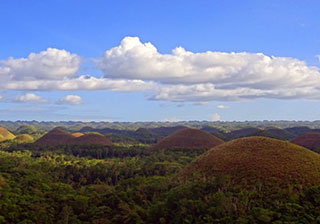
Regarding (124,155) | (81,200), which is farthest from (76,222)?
(124,155)

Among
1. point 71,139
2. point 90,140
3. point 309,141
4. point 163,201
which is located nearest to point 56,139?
point 71,139

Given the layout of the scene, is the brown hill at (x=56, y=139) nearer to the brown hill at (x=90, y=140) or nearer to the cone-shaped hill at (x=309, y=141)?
the brown hill at (x=90, y=140)

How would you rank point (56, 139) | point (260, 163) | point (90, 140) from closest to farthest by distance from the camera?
point (260, 163) < point (90, 140) < point (56, 139)

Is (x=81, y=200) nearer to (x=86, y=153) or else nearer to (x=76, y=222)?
(x=76, y=222)

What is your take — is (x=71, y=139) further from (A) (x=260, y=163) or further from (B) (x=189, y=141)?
(A) (x=260, y=163)

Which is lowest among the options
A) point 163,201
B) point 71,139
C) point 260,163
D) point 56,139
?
point 163,201
